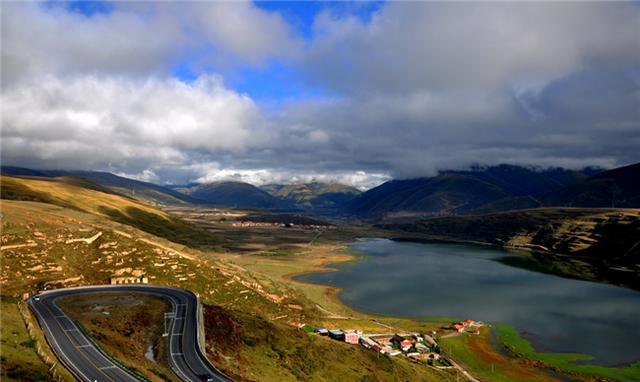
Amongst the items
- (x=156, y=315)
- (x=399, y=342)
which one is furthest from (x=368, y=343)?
(x=156, y=315)

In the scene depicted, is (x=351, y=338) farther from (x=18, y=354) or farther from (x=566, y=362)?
(x=18, y=354)

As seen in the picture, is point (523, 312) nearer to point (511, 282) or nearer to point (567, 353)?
point (567, 353)

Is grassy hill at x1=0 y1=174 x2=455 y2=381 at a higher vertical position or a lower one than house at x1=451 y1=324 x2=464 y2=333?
higher

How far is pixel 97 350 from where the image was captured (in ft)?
183

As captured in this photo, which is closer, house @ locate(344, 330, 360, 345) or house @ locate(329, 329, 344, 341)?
house @ locate(344, 330, 360, 345)

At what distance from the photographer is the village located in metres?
95.3

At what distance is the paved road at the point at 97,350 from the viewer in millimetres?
49453

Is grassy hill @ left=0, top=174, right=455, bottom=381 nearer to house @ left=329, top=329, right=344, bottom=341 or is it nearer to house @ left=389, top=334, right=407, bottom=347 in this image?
house @ left=329, top=329, right=344, bottom=341

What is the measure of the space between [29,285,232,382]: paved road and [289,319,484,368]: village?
36.6m

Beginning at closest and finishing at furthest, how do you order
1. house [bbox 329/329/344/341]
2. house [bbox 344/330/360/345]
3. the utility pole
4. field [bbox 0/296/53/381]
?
field [bbox 0/296/53/381] → the utility pole → house [bbox 344/330/360/345] → house [bbox 329/329/344/341]

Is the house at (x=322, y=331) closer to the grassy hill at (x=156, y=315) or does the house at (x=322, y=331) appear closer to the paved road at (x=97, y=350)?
the grassy hill at (x=156, y=315)

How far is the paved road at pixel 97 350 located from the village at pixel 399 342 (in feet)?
120

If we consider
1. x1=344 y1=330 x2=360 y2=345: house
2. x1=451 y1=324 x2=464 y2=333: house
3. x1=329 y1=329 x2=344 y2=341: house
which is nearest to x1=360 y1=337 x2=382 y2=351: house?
x1=344 y1=330 x2=360 y2=345: house

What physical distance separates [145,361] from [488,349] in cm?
8803
